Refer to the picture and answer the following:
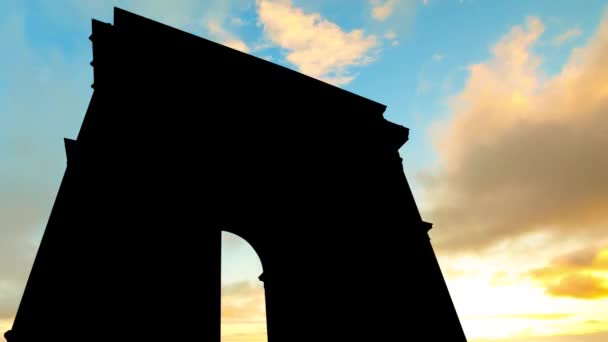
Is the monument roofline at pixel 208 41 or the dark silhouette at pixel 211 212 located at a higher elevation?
the monument roofline at pixel 208 41

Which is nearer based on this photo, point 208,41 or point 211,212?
point 211,212

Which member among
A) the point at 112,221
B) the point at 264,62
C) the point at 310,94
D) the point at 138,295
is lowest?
the point at 138,295

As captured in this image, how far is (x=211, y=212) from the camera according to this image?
7.17 meters

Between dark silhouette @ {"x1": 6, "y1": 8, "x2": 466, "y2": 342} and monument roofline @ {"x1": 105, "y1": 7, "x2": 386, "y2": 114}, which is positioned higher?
monument roofline @ {"x1": 105, "y1": 7, "x2": 386, "y2": 114}

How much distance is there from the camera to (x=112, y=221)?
631 cm

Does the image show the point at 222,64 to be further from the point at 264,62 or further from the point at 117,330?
the point at 117,330

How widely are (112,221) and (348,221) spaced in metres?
4.76

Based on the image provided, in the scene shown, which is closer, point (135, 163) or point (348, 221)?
point (135, 163)

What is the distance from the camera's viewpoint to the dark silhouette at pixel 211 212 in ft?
19.1

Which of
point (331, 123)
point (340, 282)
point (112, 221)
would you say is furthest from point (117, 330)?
point (331, 123)

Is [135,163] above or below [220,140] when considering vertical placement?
below

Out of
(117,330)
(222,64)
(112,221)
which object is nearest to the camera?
(117,330)

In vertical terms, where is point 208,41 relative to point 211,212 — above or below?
above

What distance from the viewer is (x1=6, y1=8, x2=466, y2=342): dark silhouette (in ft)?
19.1
